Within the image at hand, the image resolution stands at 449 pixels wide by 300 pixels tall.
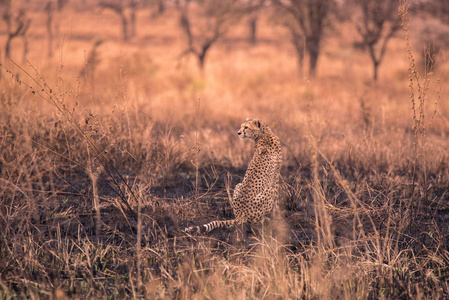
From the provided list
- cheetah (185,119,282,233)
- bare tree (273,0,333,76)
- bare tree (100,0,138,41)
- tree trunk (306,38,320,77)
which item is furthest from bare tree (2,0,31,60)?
bare tree (100,0,138,41)

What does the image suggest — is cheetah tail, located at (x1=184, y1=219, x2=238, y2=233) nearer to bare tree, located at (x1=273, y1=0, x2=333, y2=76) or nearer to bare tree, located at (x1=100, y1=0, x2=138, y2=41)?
bare tree, located at (x1=273, y1=0, x2=333, y2=76)

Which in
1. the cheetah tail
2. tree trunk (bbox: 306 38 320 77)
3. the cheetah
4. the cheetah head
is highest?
tree trunk (bbox: 306 38 320 77)

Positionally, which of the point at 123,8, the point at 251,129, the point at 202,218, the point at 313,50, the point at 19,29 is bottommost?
the point at 202,218

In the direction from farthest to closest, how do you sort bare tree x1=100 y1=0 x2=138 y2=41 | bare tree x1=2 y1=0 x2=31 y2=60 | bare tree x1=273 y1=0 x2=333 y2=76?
bare tree x1=100 y1=0 x2=138 y2=41 → bare tree x1=273 y1=0 x2=333 y2=76 → bare tree x1=2 y1=0 x2=31 y2=60

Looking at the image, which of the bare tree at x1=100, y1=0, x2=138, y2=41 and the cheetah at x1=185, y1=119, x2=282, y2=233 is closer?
the cheetah at x1=185, y1=119, x2=282, y2=233

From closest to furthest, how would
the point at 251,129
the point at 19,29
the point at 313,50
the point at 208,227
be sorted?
the point at 208,227 → the point at 251,129 → the point at 19,29 → the point at 313,50

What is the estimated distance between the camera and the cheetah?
362 cm

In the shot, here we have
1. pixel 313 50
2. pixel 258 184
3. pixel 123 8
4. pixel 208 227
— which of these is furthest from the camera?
pixel 123 8

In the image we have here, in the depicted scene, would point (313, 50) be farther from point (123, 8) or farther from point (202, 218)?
point (123, 8)

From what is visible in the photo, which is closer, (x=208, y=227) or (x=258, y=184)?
(x=208, y=227)

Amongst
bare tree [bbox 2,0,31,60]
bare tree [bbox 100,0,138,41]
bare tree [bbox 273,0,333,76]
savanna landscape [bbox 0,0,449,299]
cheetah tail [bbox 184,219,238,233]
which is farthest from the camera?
bare tree [bbox 100,0,138,41]

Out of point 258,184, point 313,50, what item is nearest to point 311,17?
point 313,50

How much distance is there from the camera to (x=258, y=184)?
3695 mm

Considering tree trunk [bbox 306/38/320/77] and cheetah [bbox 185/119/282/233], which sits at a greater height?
tree trunk [bbox 306/38/320/77]
